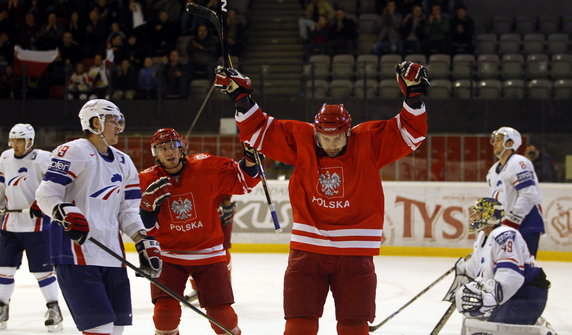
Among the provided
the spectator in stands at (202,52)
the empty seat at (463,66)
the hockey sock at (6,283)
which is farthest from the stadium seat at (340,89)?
the hockey sock at (6,283)

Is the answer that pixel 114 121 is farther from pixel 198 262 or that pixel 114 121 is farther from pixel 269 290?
pixel 269 290

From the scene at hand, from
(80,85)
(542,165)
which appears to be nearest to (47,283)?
(80,85)

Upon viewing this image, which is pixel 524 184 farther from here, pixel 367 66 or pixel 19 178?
pixel 367 66

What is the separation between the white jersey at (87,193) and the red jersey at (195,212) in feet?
1.98

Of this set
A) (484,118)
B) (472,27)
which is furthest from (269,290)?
(472,27)

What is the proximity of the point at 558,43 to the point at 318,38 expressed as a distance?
351cm

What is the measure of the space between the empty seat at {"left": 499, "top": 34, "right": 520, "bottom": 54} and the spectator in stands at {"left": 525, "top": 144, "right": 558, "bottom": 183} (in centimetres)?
285

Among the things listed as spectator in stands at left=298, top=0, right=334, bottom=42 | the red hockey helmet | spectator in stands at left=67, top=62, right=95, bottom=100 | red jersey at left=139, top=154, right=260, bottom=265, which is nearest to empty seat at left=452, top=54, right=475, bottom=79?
spectator in stands at left=298, top=0, right=334, bottom=42

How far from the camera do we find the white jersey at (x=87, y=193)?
3.56 m

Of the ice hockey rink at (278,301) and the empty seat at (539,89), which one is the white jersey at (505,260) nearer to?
the ice hockey rink at (278,301)

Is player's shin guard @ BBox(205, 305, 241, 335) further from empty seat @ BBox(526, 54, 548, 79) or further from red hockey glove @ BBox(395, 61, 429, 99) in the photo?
empty seat @ BBox(526, 54, 548, 79)

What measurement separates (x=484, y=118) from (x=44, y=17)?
7137 millimetres

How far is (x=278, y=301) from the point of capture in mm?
6742

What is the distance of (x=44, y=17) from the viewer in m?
13.4
